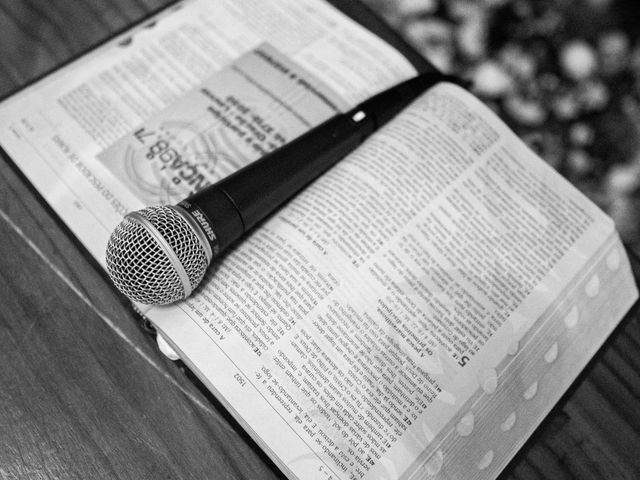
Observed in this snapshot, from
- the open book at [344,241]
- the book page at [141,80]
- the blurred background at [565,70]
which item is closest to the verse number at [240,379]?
the open book at [344,241]

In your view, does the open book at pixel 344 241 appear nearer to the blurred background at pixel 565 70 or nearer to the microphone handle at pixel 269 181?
the microphone handle at pixel 269 181

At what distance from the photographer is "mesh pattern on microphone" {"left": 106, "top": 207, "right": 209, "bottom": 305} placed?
377 millimetres

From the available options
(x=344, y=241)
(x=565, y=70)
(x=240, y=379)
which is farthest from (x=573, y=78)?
(x=240, y=379)

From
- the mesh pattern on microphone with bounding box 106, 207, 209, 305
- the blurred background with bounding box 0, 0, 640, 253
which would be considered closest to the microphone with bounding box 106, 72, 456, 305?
the mesh pattern on microphone with bounding box 106, 207, 209, 305

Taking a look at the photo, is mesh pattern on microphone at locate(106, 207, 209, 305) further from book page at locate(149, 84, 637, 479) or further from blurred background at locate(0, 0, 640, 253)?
blurred background at locate(0, 0, 640, 253)

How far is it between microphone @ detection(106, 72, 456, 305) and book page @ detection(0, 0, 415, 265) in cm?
4

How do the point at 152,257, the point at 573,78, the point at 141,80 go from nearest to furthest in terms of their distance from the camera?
the point at 152,257 < the point at 141,80 < the point at 573,78

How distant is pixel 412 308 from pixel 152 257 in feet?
0.62

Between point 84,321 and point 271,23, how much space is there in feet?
1.08

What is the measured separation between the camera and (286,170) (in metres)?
0.45

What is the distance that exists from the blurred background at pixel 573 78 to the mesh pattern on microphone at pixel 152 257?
0.48 meters

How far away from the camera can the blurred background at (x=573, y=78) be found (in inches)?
29.5

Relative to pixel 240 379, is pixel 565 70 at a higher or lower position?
higher

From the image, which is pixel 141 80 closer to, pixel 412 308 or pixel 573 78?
pixel 412 308
